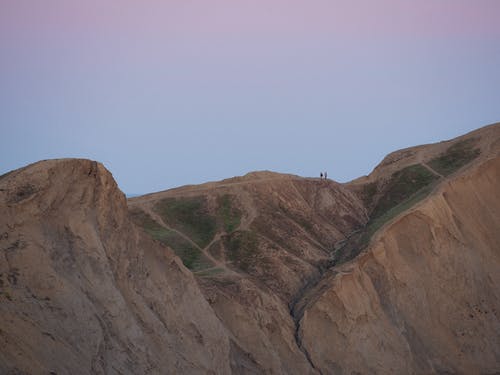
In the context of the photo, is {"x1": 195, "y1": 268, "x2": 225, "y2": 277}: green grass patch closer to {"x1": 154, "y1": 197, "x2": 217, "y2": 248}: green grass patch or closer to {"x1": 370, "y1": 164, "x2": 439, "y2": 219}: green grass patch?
{"x1": 154, "y1": 197, "x2": 217, "y2": 248}: green grass patch

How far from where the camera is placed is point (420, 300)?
145 ft

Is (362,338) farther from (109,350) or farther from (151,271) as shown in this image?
(109,350)

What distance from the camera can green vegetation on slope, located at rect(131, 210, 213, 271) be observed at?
1747 inches

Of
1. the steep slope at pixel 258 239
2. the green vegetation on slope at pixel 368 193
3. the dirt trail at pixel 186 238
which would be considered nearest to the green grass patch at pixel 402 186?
the green vegetation on slope at pixel 368 193

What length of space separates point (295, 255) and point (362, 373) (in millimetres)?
9441

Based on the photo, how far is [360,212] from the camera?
180ft

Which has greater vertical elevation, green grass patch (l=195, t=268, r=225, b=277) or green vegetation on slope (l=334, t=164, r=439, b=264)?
green vegetation on slope (l=334, t=164, r=439, b=264)

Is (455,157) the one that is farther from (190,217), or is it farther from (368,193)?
(190,217)

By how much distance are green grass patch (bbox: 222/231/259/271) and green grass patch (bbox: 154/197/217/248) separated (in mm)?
1465

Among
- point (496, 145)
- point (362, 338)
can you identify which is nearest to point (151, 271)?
point (362, 338)

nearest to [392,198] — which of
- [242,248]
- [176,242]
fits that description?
[242,248]

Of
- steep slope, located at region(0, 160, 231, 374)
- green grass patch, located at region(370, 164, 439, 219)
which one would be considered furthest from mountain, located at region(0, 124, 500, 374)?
green grass patch, located at region(370, 164, 439, 219)

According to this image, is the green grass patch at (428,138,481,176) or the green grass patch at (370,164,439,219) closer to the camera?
the green grass patch at (370,164,439,219)

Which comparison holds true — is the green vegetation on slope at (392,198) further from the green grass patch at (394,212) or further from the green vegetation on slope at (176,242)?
the green vegetation on slope at (176,242)
